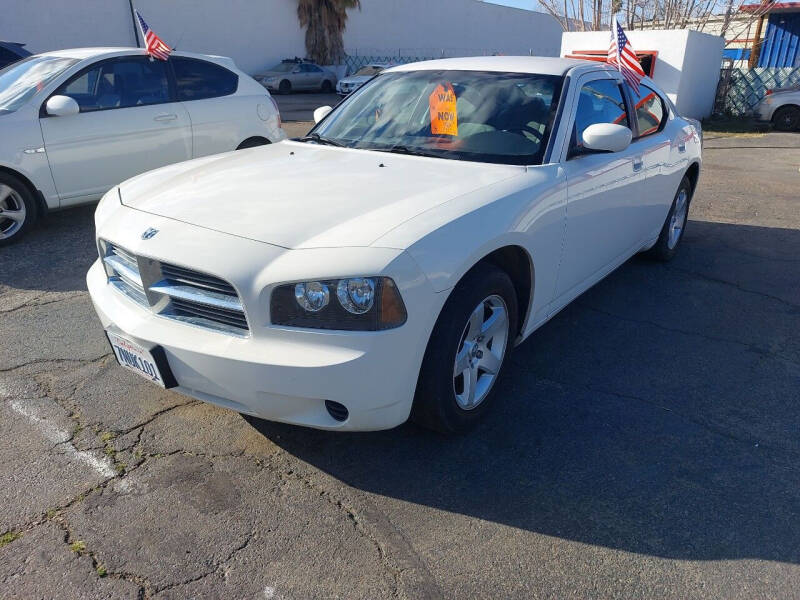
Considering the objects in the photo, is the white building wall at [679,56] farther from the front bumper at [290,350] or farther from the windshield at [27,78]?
the front bumper at [290,350]

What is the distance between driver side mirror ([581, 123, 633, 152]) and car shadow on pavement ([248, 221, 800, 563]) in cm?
125

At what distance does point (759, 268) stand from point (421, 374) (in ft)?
14.3

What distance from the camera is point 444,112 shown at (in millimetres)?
3785

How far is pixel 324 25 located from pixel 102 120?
97.5 feet

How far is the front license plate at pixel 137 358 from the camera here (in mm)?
2693

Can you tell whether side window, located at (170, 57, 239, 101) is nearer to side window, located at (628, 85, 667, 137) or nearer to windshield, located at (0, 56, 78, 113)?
windshield, located at (0, 56, 78, 113)

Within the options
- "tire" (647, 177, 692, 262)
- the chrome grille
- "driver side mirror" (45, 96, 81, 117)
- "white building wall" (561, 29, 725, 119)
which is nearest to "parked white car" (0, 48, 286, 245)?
"driver side mirror" (45, 96, 81, 117)

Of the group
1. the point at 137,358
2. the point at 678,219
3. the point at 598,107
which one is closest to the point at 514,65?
the point at 598,107

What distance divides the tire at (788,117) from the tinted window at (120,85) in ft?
51.1

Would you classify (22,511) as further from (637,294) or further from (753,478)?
(637,294)

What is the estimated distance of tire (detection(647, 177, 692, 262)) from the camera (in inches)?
217

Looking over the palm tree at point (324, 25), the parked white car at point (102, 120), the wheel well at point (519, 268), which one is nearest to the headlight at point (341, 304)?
the wheel well at point (519, 268)

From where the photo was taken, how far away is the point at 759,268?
5.73 metres

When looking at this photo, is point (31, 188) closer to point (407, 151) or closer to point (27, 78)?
point (27, 78)
